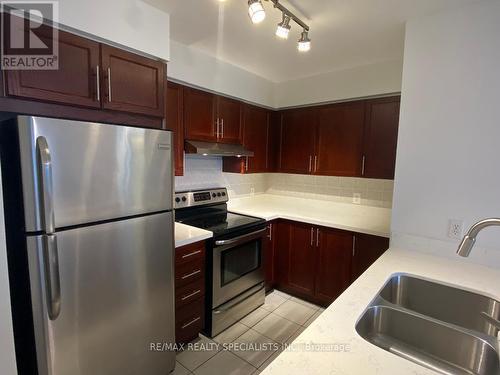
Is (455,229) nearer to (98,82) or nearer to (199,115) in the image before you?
Result: (199,115)

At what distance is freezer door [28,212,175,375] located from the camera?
1.21 metres

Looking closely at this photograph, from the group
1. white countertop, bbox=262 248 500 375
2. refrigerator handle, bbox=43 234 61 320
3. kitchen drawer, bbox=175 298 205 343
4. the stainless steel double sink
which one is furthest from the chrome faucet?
kitchen drawer, bbox=175 298 205 343

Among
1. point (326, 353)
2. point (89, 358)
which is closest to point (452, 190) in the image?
point (326, 353)

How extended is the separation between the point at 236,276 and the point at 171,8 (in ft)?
6.85

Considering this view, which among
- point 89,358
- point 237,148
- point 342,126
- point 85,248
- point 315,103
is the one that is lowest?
point 89,358

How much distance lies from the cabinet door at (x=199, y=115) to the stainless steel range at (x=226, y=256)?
566mm

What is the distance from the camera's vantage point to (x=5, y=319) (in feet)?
3.84

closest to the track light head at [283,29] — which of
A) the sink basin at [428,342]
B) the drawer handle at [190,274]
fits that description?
the sink basin at [428,342]

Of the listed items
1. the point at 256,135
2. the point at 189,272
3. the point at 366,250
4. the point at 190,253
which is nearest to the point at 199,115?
the point at 256,135

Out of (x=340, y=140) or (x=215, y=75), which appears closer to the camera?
(x=215, y=75)

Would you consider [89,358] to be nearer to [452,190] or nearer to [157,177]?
[157,177]

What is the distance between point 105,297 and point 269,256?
5.69 feet

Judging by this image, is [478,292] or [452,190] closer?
[478,292]

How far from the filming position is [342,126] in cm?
278
